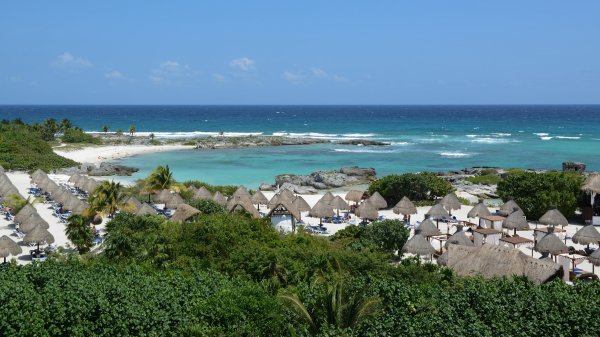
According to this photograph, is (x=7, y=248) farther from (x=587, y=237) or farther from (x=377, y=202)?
(x=587, y=237)

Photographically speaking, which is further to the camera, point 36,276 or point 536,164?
point 536,164

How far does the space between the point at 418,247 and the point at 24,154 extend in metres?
40.5

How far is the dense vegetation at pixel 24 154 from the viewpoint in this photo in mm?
45972

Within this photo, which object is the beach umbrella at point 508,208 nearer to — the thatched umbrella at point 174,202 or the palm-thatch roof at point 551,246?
the palm-thatch roof at point 551,246

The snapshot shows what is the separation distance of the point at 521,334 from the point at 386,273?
5327 millimetres

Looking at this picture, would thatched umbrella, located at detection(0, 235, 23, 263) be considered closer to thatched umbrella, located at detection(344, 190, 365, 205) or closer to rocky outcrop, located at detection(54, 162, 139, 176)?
thatched umbrella, located at detection(344, 190, 365, 205)

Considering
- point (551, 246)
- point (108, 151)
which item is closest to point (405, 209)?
point (551, 246)

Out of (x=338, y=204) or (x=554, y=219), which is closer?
(x=554, y=219)

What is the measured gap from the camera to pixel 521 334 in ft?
35.6

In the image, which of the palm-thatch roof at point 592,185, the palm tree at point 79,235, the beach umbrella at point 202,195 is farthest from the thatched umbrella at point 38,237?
the palm-thatch roof at point 592,185

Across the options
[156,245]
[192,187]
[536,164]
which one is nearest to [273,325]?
[156,245]

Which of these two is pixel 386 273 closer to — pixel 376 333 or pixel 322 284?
pixel 322 284

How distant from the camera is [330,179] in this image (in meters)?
43.4

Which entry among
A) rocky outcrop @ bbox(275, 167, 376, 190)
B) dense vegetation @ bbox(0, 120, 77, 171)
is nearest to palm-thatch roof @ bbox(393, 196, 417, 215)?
rocky outcrop @ bbox(275, 167, 376, 190)
